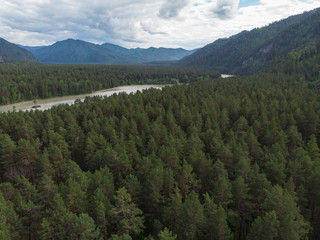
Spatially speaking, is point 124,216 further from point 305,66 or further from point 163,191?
point 305,66

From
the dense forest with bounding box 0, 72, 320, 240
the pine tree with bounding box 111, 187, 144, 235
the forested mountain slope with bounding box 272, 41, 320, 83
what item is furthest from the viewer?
the forested mountain slope with bounding box 272, 41, 320, 83

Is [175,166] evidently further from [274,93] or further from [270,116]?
[274,93]

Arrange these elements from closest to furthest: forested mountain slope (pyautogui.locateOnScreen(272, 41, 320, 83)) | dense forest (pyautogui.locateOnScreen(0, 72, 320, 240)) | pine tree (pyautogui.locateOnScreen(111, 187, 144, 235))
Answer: dense forest (pyautogui.locateOnScreen(0, 72, 320, 240))
pine tree (pyautogui.locateOnScreen(111, 187, 144, 235))
forested mountain slope (pyautogui.locateOnScreen(272, 41, 320, 83))

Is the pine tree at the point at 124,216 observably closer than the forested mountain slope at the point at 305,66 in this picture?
Yes

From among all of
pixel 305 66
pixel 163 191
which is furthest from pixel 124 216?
pixel 305 66

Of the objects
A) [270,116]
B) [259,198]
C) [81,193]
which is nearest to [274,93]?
[270,116]

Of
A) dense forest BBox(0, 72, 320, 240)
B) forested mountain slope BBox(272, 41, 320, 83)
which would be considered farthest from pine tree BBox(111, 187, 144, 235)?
forested mountain slope BBox(272, 41, 320, 83)

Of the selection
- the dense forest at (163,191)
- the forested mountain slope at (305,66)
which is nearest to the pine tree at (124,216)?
the dense forest at (163,191)

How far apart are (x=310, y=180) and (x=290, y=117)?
30.5 meters

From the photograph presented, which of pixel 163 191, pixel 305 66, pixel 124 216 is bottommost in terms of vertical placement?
pixel 163 191

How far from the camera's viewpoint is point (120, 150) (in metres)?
39.1

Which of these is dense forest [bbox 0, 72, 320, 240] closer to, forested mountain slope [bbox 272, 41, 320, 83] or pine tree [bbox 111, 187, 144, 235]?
pine tree [bbox 111, 187, 144, 235]

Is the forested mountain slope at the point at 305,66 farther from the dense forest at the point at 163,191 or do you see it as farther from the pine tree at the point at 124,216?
the pine tree at the point at 124,216

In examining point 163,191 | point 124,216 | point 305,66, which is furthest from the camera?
point 305,66
